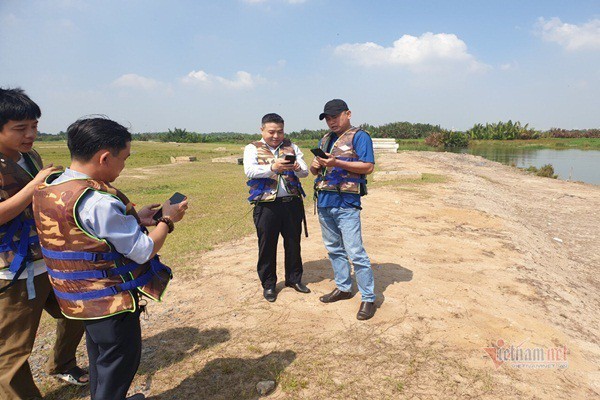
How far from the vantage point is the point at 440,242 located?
654 centimetres

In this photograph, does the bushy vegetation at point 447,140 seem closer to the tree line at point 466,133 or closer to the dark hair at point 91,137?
the tree line at point 466,133

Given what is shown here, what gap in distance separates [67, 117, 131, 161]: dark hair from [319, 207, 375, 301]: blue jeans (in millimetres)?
2396

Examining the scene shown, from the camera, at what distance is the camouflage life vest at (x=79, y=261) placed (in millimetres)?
1833

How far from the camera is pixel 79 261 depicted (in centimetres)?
192

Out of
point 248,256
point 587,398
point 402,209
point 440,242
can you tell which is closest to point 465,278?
point 440,242

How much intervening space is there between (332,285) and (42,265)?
317 cm

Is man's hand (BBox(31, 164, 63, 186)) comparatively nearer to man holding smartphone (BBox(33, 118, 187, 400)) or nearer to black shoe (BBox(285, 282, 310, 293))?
man holding smartphone (BBox(33, 118, 187, 400))

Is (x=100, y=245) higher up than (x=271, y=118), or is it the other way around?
(x=271, y=118)

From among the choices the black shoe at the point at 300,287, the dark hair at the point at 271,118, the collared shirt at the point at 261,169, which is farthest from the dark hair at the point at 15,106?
the black shoe at the point at 300,287

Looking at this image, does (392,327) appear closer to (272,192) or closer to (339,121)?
(272,192)

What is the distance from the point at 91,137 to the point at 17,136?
97cm

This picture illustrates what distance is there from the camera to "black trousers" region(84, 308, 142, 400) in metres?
2.01

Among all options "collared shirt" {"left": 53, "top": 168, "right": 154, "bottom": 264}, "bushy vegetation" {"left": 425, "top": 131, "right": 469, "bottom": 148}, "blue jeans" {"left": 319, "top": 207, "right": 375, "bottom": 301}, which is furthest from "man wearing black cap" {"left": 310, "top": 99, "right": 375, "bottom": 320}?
"bushy vegetation" {"left": 425, "top": 131, "right": 469, "bottom": 148}

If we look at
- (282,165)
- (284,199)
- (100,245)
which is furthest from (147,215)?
(284,199)
